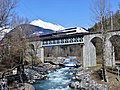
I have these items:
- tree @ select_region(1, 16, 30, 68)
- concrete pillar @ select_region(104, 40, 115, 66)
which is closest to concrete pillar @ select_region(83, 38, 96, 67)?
concrete pillar @ select_region(104, 40, 115, 66)

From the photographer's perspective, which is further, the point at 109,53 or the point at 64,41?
the point at 64,41

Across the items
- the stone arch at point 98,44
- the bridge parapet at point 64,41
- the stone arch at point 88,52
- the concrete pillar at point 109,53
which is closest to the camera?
the concrete pillar at point 109,53

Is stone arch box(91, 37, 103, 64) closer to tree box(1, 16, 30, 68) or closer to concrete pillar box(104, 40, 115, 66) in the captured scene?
concrete pillar box(104, 40, 115, 66)

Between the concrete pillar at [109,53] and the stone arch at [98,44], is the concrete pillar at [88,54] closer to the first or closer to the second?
the stone arch at [98,44]

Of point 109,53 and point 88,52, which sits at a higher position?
point 88,52

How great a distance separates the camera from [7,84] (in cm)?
2477

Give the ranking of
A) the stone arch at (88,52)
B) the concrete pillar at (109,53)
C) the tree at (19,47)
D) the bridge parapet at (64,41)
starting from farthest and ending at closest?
the bridge parapet at (64,41) < the stone arch at (88,52) < the concrete pillar at (109,53) < the tree at (19,47)

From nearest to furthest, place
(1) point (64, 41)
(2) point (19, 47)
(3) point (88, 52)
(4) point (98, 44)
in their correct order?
(2) point (19, 47), (3) point (88, 52), (1) point (64, 41), (4) point (98, 44)

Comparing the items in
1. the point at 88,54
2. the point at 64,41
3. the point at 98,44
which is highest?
the point at 64,41

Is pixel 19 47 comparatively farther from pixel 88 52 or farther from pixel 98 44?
pixel 98 44

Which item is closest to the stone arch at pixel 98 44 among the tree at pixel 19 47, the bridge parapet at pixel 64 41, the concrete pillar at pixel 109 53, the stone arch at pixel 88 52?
the stone arch at pixel 88 52

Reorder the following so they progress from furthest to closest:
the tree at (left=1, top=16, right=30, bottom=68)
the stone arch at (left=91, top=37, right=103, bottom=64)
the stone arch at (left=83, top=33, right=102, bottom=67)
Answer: the stone arch at (left=91, top=37, right=103, bottom=64), the stone arch at (left=83, top=33, right=102, bottom=67), the tree at (left=1, top=16, right=30, bottom=68)

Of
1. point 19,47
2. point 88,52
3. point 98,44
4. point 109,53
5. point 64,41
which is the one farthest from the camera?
point 98,44

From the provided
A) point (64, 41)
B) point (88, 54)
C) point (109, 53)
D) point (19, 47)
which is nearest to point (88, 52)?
point (88, 54)
